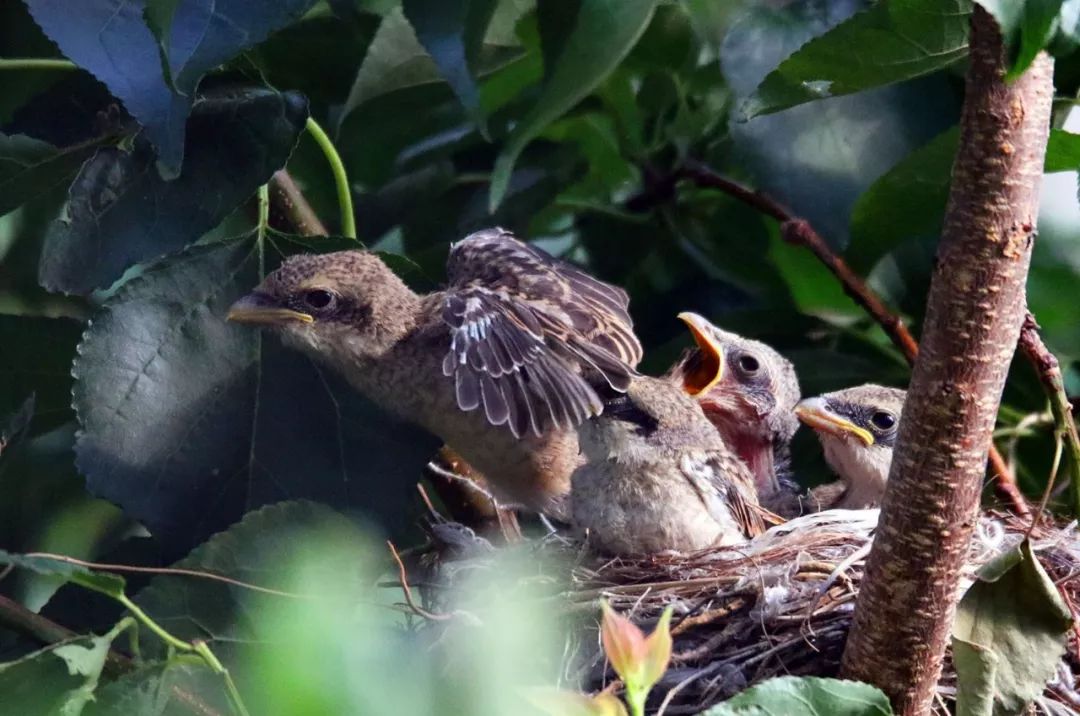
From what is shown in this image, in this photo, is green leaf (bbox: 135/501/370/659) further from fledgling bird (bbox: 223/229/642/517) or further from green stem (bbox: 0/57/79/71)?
green stem (bbox: 0/57/79/71)

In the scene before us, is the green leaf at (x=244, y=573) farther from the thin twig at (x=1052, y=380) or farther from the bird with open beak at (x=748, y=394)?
the bird with open beak at (x=748, y=394)

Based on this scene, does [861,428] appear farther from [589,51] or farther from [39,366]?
[39,366]

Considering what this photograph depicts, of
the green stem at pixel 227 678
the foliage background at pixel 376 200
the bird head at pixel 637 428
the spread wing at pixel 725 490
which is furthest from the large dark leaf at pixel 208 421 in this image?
the green stem at pixel 227 678

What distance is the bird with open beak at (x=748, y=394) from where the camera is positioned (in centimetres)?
237

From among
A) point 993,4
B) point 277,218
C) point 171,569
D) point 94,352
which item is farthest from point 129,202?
point 993,4

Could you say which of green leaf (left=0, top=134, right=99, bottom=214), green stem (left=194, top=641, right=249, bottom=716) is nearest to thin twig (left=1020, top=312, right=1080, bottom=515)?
green stem (left=194, top=641, right=249, bottom=716)

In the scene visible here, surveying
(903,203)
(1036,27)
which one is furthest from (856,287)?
(1036,27)

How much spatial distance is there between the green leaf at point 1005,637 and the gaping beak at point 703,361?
1.13 meters

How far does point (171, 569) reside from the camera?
4.37 feet

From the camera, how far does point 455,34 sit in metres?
1.58

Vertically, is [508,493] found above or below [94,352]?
below

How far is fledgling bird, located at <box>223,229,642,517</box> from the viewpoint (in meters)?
1.73

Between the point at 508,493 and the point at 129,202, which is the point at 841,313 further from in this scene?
the point at 129,202

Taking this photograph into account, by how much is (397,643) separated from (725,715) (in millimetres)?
280
